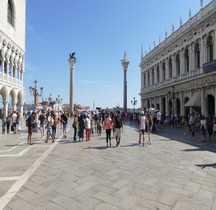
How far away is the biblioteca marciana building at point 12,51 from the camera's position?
2359 cm

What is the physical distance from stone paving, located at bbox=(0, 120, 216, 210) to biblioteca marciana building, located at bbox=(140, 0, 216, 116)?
17.3m

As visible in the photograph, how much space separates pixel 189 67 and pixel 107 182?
25315 millimetres

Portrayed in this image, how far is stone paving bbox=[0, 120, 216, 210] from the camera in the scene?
4.00m

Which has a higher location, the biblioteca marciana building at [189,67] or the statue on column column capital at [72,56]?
the statue on column column capital at [72,56]

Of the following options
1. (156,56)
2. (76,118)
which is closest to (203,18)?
(156,56)

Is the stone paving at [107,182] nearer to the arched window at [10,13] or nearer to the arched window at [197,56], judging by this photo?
the arched window at [197,56]

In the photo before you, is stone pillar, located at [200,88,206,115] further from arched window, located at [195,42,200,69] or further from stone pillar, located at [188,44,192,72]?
stone pillar, located at [188,44,192,72]

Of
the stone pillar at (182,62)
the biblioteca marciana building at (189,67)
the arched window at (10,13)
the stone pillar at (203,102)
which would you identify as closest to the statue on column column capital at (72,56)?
the biblioteca marciana building at (189,67)

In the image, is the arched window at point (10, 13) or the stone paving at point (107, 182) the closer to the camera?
the stone paving at point (107, 182)

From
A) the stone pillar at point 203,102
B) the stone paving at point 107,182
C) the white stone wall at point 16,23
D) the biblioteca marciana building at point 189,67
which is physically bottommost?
the stone paving at point 107,182

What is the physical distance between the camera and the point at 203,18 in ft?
78.2

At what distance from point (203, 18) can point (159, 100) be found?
16.6 m

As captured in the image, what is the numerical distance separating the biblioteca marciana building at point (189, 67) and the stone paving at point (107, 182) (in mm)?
17280

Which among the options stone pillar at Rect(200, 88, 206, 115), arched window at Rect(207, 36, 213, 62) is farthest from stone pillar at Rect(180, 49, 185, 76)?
stone pillar at Rect(200, 88, 206, 115)
